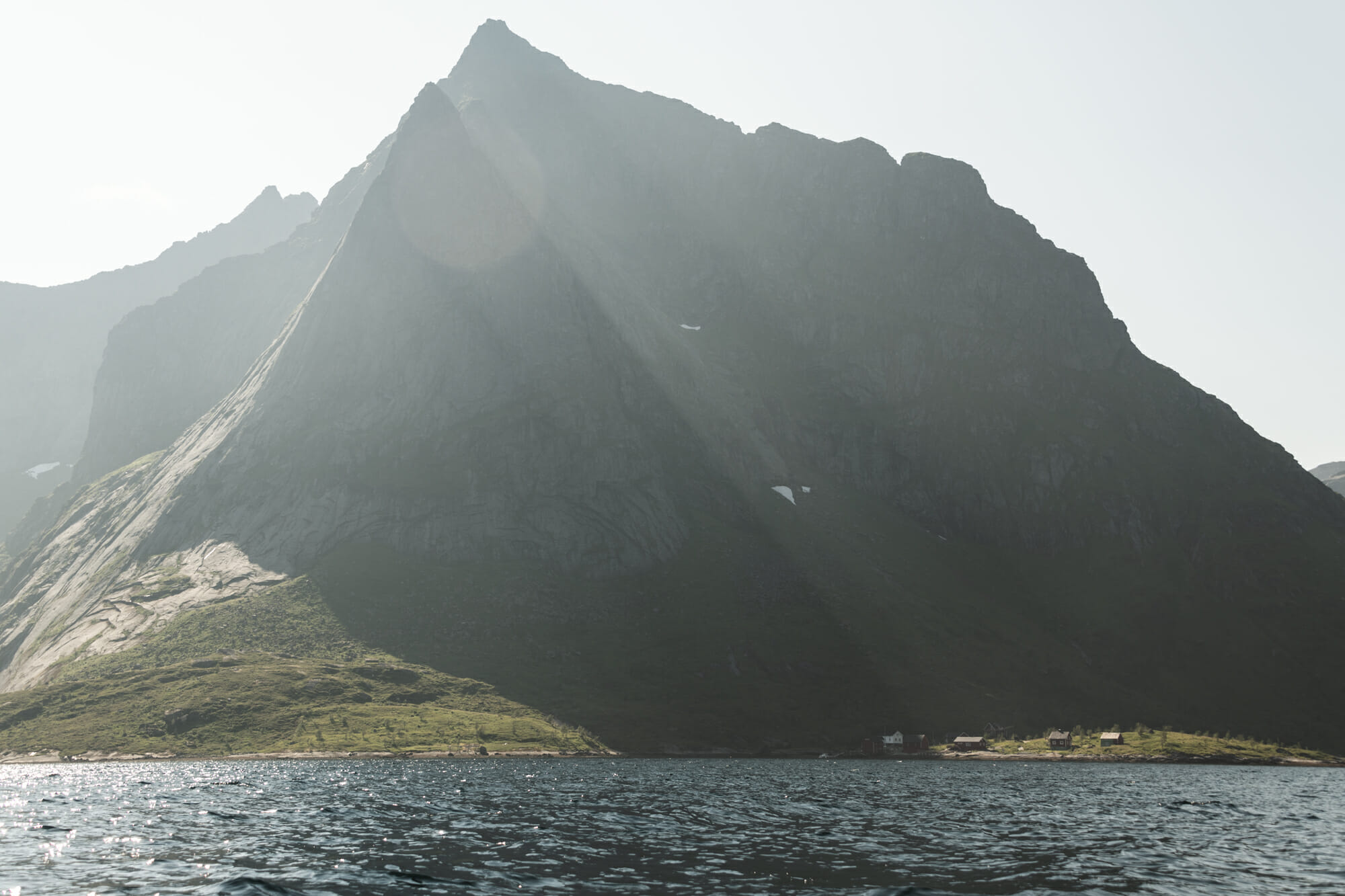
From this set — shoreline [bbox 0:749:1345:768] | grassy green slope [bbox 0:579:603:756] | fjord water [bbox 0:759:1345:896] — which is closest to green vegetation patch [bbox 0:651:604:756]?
grassy green slope [bbox 0:579:603:756]

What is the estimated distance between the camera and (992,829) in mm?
64188

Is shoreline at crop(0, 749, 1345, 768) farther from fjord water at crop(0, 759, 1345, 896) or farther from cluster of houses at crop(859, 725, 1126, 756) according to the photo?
fjord water at crop(0, 759, 1345, 896)

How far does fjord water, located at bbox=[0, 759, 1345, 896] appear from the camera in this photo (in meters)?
43.1

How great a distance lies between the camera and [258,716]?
575 feet

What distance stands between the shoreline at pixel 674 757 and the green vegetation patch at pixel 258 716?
2.85 m

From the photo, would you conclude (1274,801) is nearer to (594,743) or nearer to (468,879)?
(468,879)

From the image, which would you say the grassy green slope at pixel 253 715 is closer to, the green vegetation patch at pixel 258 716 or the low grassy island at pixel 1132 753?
the green vegetation patch at pixel 258 716

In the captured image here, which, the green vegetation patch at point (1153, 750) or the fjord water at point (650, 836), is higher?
the fjord water at point (650, 836)

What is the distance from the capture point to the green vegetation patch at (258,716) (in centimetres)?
16325

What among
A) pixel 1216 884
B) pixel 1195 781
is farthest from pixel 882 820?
pixel 1195 781

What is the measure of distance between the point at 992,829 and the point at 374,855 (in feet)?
137

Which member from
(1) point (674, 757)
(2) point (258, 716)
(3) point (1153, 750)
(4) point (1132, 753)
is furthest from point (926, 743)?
(2) point (258, 716)

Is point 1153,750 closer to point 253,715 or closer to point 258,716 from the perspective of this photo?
point 258,716

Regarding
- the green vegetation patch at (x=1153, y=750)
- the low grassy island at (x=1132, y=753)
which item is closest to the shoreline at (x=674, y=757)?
the low grassy island at (x=1132, y=753)
